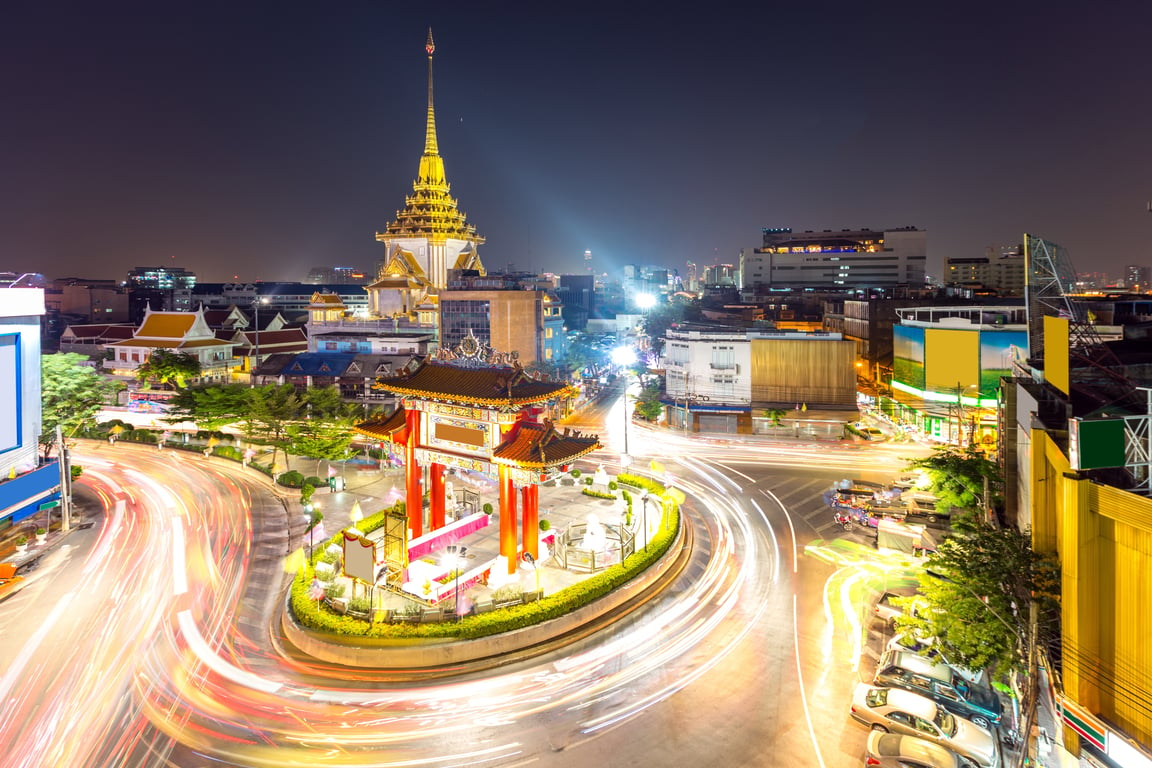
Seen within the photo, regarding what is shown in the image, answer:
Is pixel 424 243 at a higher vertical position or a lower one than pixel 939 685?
higher

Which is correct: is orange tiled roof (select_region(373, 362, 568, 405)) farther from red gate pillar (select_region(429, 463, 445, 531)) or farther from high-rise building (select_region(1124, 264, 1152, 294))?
high-rise building (select_region(1124, 264, 1152, 294))

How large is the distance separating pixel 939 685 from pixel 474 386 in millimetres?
14104

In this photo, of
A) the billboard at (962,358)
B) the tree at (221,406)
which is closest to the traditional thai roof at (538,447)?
the tree at (221,406)

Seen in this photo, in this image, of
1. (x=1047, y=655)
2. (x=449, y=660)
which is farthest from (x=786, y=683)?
(x=449, y=660)

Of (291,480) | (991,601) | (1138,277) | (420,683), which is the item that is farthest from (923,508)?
(1138,277)

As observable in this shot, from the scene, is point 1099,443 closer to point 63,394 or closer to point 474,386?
point 474,386

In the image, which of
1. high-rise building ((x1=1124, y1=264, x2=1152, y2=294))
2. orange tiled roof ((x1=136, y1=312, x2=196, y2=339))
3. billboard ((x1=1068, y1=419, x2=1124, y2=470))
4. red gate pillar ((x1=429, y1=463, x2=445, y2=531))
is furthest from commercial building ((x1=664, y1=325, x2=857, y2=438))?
high-rise building ((x1=1124, y1=264, x2=1152, y2=294))

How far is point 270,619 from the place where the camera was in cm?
1817

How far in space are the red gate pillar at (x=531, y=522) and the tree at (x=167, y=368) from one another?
153 ft

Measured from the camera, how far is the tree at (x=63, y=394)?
1145 inches

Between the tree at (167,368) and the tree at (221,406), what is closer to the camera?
the tree at (221,406)

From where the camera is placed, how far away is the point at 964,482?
74.7 ft

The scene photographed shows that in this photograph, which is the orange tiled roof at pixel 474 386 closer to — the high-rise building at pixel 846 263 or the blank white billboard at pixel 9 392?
the blank white billboard at pixel 9 392

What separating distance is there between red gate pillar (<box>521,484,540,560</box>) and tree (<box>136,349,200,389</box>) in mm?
46636
